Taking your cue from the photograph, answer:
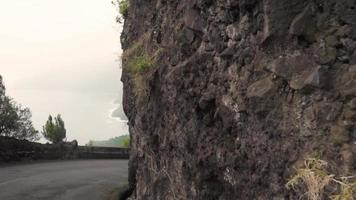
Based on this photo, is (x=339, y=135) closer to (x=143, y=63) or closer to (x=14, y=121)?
(x=143, y=63)

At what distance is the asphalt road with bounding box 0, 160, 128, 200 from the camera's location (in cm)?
1741

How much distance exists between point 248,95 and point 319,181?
192cm

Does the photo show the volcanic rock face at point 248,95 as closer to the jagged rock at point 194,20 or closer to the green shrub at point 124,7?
the jagged rock at point 194,20

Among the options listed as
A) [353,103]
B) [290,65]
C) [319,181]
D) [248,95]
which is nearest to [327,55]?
[290,65]

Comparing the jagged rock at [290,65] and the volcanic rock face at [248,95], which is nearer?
the volcanic rock face at [248,95]

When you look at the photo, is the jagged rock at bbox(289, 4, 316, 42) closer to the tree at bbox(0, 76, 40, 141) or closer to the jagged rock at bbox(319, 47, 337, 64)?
the jagged rock at bbox(319, 47, 337, 64)

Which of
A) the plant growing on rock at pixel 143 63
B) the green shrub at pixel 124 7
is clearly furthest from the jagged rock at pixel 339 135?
the green shrub at pixel 124 7

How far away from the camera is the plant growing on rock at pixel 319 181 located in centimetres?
527

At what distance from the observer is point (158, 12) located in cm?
1106

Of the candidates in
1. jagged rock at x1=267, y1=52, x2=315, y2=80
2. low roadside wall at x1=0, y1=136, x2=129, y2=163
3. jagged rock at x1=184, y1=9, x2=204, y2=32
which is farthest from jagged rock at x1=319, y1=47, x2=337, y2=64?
low roadside wall at x1=0, y1=136, x2=129, y2=163

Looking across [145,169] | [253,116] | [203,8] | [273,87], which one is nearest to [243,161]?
[253,116]

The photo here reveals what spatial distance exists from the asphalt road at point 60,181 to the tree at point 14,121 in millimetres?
4643

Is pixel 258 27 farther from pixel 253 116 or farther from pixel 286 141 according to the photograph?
pixel 286 141

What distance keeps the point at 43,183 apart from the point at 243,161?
13658mm
